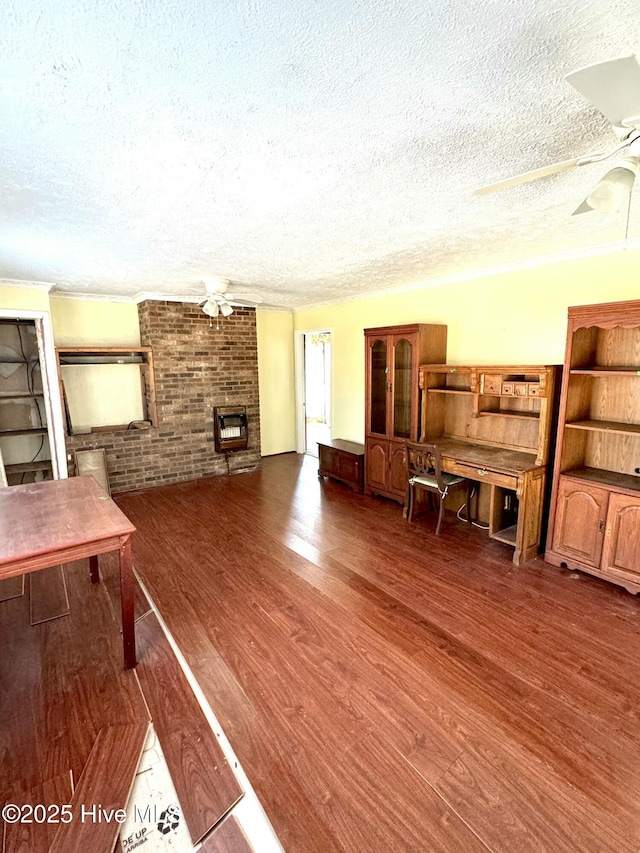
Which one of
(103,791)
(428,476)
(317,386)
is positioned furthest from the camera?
(317,386)

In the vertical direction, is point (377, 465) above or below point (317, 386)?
below

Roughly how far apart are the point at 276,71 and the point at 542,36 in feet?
2.36

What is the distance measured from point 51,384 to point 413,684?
4.46m

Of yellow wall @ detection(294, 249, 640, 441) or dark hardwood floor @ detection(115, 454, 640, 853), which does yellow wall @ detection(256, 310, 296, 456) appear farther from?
dark hardwood floor @ detection(115, 454, 640, 853)

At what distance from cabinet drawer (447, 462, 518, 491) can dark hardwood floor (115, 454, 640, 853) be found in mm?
618

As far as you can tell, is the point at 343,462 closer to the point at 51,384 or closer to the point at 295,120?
the point at 51,384

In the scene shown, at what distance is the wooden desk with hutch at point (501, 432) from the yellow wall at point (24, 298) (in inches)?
157

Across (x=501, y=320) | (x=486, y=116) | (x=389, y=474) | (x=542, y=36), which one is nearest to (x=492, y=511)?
(x=389, y=474)

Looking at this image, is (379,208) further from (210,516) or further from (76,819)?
(210,516)

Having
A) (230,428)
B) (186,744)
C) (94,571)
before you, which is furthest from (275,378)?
(186,744)

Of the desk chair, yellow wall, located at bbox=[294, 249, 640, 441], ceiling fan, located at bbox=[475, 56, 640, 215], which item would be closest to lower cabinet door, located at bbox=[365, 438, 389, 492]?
the desk chair

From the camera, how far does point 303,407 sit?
21.9 feet

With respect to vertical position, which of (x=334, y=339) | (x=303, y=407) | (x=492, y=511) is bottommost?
(x=492, y=511)

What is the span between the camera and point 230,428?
18.4 ft
